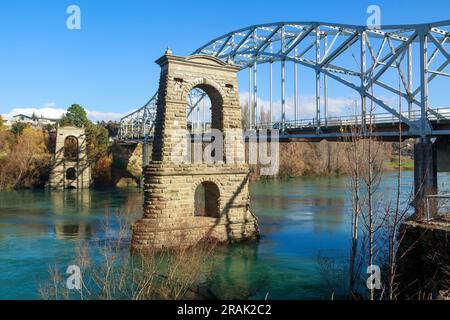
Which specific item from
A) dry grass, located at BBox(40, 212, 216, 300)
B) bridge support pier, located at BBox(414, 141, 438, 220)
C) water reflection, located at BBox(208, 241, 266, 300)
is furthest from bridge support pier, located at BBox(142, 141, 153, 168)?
bridge support pier, located at BBox(414, 141, 438, 220)

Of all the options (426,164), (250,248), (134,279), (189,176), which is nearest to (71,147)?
(189,176)

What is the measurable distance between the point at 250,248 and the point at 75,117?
50.4 meters

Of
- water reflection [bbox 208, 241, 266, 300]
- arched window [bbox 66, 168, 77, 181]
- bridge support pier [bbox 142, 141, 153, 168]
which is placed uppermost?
bridge support pier [bbox 142, 141, 153, 168]

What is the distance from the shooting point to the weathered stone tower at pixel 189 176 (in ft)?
51.9

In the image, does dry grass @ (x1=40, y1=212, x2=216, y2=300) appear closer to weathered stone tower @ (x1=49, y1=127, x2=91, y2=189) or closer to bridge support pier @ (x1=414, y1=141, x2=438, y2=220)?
bridge support pier @ (x1=414, y1=141, x2=438, y2=220)

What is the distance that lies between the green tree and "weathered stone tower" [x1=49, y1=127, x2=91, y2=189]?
3.89 m

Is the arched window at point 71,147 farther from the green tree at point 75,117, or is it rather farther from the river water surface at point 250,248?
the river water surface at point 250,248

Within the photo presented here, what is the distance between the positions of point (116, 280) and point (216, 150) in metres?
8.70

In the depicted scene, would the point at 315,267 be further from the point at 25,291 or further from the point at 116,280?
the point at 25,291

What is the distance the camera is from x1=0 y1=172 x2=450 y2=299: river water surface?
1244cm

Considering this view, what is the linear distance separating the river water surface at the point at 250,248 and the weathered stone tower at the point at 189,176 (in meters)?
1.30
